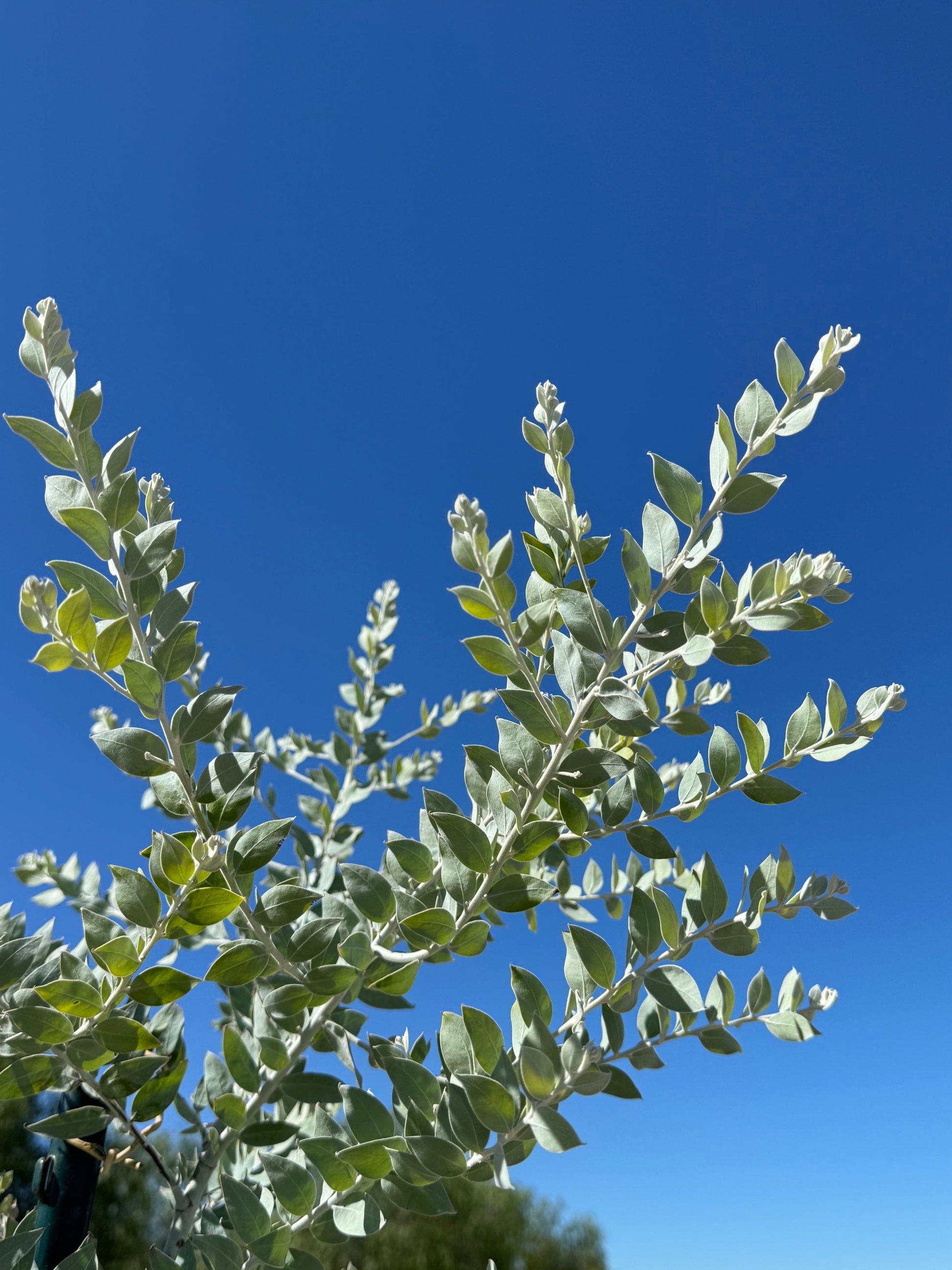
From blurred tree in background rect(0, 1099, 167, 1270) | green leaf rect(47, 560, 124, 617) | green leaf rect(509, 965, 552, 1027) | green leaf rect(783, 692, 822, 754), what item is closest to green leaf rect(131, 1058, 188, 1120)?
green leaf rect(509, 965, 552, 1027)

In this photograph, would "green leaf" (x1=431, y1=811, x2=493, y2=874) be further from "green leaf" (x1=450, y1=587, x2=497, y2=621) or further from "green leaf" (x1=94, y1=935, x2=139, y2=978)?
"green leaf" (x1=94, y1=935, x2=139, y2=978)

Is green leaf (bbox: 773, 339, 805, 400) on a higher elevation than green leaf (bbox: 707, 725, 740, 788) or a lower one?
higher

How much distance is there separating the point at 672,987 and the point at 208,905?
0.53m

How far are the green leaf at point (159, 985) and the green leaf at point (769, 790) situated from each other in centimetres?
70

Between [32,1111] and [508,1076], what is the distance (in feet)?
29.1

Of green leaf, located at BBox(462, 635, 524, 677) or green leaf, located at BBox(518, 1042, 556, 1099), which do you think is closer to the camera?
green leaf, located at BBox(518, 1042, 556, 1099)

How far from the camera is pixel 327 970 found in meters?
0.89

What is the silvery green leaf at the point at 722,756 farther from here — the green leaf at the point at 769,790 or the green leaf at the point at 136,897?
the green leaf at the point at 136,897

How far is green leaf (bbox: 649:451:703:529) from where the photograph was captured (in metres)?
0.87

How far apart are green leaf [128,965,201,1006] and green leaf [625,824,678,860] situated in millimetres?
536

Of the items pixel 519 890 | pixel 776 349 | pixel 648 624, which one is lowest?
pixel 519 890

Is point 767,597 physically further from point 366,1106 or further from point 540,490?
point 366,1106

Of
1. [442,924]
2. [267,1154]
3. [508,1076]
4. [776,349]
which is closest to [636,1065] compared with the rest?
[508,1076]

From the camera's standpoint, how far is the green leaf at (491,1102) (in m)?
0.77
